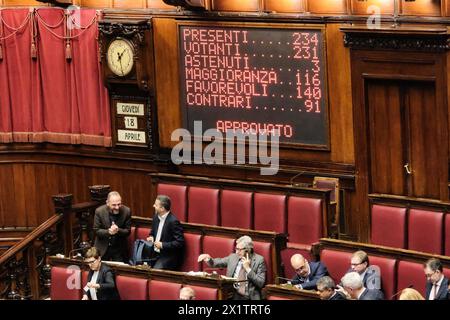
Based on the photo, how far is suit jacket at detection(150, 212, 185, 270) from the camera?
10.9m

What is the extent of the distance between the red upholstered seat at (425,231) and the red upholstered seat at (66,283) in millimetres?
2502

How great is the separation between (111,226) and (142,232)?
314mm

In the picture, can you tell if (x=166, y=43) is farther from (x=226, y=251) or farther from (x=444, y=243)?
(x=444, y=243)

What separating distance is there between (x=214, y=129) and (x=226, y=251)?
2050 mm

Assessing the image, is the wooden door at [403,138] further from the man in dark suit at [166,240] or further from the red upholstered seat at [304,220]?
the man in dark suit at [166,240]

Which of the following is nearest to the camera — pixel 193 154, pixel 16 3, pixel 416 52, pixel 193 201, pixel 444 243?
pixel 444 243

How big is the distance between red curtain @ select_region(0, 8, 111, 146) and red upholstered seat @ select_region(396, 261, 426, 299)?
4.28 metres

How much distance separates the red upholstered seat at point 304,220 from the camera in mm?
11195

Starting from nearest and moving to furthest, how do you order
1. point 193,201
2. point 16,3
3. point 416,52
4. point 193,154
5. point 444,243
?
point 444,243 → point 416,52 → point 193,201 → point 193,154 → point 16,3

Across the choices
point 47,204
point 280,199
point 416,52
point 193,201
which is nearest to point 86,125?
point 47,204

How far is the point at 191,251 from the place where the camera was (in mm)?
11016

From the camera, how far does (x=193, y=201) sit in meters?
12.0

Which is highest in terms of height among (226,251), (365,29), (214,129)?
(365,29)

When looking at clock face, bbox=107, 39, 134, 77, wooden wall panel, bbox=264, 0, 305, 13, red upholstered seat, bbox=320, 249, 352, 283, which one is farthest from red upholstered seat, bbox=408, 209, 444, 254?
clock face, bbox=107, 39, 134, 77
